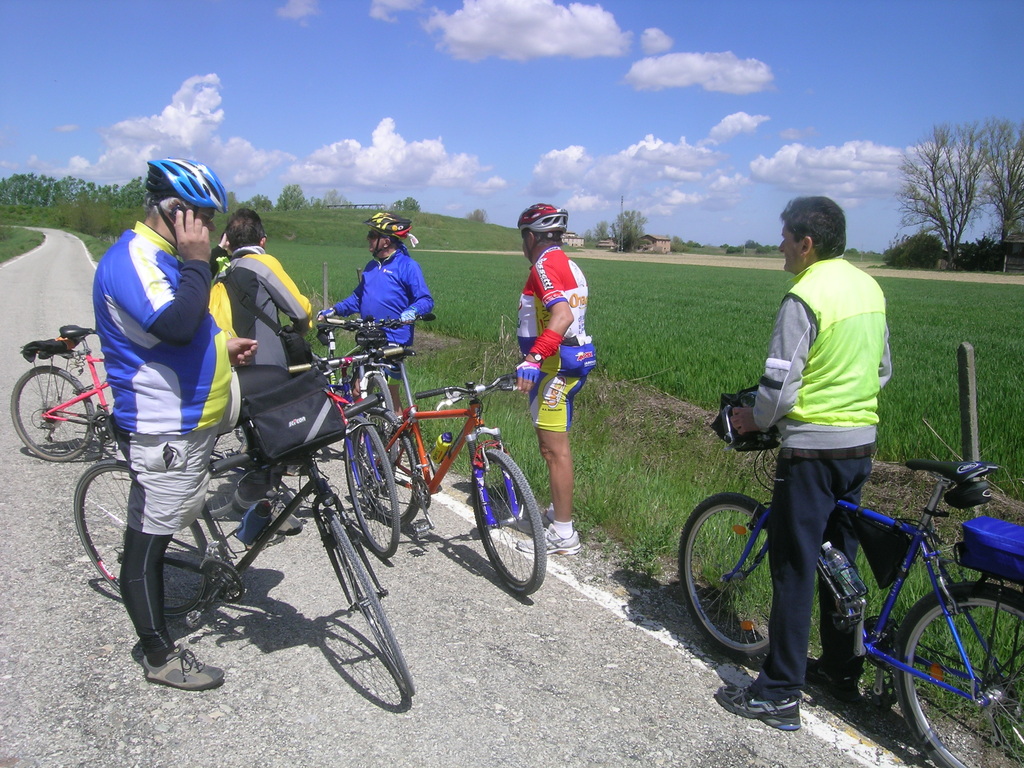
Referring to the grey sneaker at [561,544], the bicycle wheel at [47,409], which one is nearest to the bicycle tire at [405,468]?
the grey sneaker at [561,544]

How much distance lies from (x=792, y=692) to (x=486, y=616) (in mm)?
1588

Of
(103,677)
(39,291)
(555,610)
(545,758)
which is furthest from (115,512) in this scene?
(39,291)

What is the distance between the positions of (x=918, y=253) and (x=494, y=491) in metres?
87.6

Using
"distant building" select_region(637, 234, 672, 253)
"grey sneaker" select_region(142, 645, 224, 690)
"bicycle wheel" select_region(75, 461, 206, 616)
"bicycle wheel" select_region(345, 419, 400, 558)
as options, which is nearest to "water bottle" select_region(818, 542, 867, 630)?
"bicycle wheel" select_region(345, 419, 400, 558)

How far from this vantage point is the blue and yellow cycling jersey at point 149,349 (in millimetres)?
2875

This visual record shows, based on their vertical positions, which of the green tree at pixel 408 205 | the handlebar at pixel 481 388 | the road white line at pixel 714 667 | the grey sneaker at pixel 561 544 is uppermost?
the green tree at pixel 408 205

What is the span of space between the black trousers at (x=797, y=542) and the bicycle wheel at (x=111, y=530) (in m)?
2.83

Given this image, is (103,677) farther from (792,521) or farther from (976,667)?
(976,667)

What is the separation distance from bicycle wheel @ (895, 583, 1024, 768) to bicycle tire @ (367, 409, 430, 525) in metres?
2.93

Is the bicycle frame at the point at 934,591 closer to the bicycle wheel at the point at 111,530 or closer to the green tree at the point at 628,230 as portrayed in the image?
the bicycle wheel at the point at 111,530

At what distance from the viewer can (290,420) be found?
10.9 ft

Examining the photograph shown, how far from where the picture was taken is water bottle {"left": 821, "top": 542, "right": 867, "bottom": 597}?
3.14 metres

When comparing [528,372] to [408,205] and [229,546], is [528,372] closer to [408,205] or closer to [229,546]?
[229,546]

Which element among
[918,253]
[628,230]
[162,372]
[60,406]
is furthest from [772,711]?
→ [628,230]
